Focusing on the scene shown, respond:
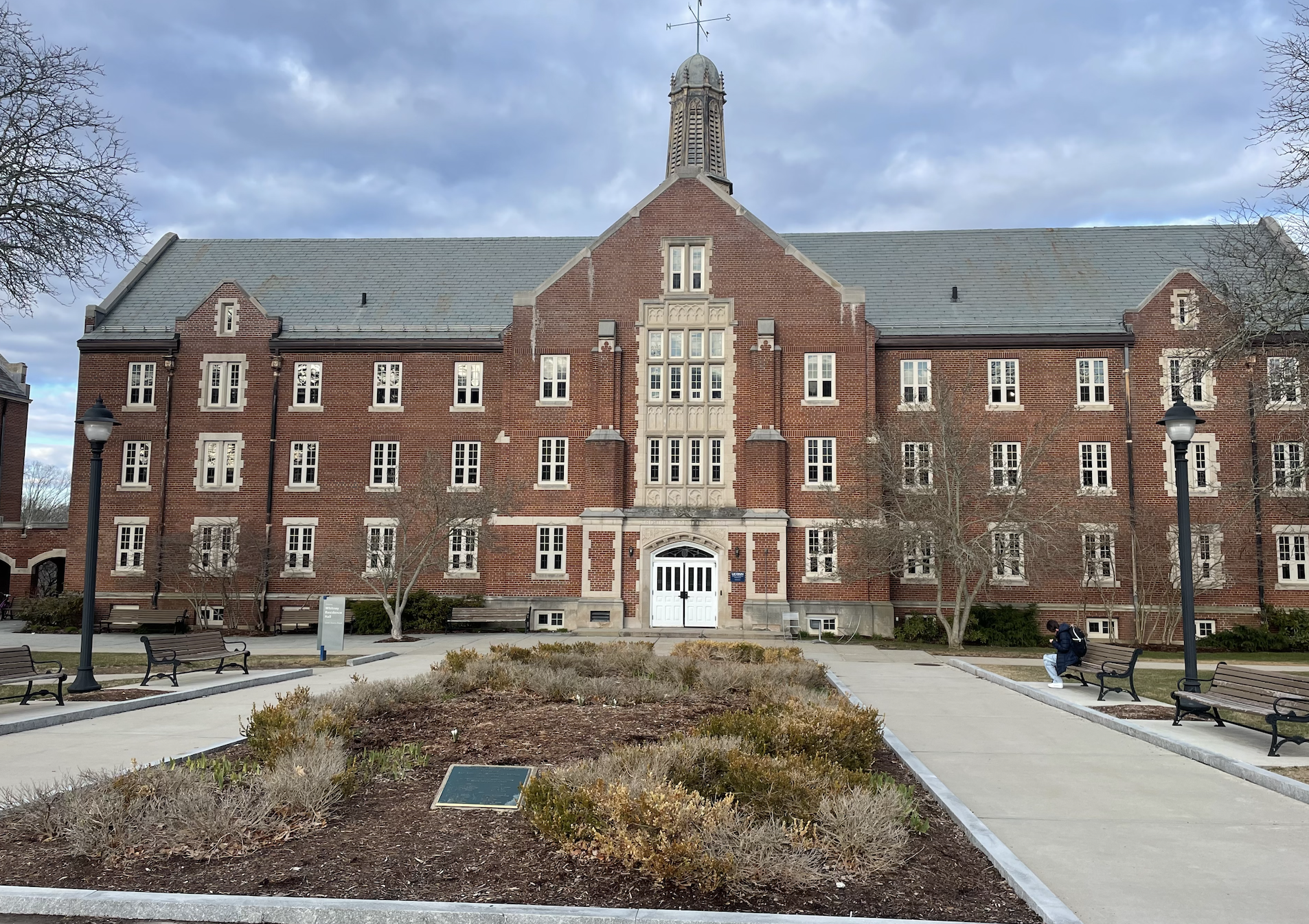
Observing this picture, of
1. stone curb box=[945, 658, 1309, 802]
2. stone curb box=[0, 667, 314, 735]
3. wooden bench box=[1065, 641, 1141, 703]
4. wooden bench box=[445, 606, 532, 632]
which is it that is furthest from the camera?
wooden bench box=[445, 606, 532, 632]

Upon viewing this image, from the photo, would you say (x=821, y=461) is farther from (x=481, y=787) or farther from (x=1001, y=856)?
(x=1001, y=856)

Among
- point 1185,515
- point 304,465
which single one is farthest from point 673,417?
point 1185,515

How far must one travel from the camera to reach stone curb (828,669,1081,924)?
18.4 feet

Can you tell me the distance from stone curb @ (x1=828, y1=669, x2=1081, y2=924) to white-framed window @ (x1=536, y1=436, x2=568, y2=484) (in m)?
24.4

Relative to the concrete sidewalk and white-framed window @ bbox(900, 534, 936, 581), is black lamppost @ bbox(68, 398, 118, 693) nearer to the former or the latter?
the concrete sidewalk

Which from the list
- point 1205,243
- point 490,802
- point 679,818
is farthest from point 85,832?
point 1205,243

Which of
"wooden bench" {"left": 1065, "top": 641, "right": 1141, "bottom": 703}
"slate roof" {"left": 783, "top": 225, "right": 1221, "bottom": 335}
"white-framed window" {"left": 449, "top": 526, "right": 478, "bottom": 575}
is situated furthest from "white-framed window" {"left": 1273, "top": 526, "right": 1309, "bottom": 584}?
"white-framed window" {"left": 449, "top": 526, "right": 478, "bottom": 575}

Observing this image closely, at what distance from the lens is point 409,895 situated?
234 inches

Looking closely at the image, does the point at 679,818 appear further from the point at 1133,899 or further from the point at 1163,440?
the point at 1163,440

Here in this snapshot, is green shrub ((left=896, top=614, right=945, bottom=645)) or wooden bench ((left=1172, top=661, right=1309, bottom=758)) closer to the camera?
wooden bench ((left=1172, top=661, right=1309, bottom=758))

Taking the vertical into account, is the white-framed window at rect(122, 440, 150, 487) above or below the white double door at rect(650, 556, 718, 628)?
above

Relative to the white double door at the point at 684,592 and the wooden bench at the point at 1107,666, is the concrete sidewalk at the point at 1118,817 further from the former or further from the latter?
the white double door at the point at 684,592

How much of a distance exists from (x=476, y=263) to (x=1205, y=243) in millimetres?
29154

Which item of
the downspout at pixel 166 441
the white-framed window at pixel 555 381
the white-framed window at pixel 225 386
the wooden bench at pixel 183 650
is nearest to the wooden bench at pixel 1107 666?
the wooden bench at pixel 183 650
